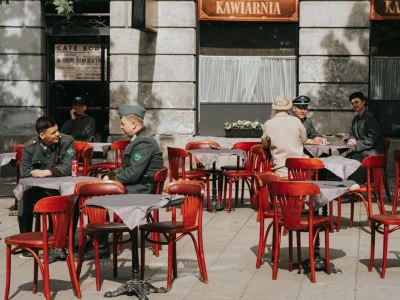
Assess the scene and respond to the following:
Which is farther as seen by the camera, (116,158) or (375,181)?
(116,158)

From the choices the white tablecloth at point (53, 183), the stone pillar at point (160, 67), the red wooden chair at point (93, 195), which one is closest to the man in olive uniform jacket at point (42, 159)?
the white tablecloth at point (53, 183)

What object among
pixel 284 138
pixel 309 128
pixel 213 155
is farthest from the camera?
pixel 309 128

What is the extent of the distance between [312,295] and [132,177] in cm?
229

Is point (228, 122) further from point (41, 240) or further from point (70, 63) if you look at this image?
point (41, 240)

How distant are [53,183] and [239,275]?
2129 millimetres

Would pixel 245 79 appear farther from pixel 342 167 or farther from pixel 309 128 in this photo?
pixel 342 167

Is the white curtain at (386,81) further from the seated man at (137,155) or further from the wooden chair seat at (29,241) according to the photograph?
the wooden chair seat at (29,241)

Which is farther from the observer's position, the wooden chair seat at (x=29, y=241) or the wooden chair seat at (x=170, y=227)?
the wooden chair seat at (x=170, y=227)

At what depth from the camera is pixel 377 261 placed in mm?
10250

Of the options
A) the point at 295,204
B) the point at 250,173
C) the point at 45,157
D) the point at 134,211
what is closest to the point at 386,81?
the point at 250,173

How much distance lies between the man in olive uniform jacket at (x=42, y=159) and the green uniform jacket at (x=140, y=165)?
36.2 inches

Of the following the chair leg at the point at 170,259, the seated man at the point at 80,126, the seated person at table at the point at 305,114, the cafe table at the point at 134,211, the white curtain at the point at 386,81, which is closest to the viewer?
the cafe table at the point at 134,211

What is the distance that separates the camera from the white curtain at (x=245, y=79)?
1881 centimetres

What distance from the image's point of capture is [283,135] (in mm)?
12484
